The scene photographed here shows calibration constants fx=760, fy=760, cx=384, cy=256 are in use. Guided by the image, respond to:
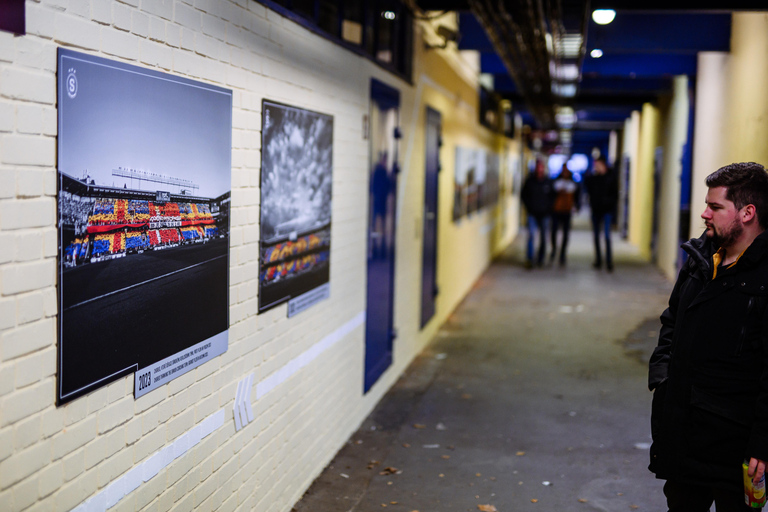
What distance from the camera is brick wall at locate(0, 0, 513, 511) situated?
2074 mm

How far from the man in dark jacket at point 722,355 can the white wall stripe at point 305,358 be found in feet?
6.23

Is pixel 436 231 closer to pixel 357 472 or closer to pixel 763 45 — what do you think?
pixel 763 45

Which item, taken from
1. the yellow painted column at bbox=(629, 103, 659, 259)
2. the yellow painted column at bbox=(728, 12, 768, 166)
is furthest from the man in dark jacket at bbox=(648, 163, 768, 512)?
the yellow painted column at bbox=(629, 103, 659, 259)

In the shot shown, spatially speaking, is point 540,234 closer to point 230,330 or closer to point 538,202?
point 538,202

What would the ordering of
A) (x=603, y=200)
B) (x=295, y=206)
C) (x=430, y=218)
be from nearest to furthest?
1. (x=295, y=206)
2. (x=430, y=218)
3. (x=603, y=200)

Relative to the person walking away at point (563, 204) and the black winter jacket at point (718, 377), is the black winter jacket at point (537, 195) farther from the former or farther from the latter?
the black winter jacket at point (718, 377)

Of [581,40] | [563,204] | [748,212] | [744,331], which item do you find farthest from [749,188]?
[563,204]

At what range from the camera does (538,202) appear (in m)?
15.4

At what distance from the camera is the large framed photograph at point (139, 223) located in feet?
7.41

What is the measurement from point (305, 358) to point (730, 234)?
2507 mm

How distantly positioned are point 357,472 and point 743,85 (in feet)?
18.7

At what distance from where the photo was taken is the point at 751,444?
8.77 ft

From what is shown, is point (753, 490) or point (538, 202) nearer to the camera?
point (753, 490)

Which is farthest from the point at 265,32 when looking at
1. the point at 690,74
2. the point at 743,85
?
the point at 690,74
